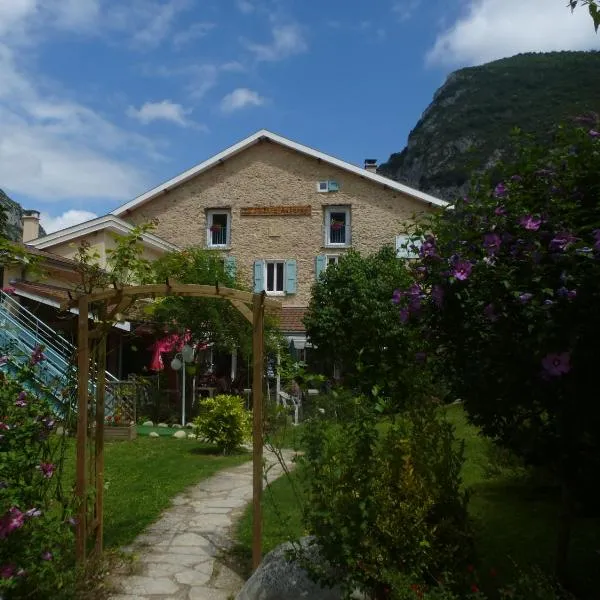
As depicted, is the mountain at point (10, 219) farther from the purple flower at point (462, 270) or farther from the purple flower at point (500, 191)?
the purple flower at point (500, 191)

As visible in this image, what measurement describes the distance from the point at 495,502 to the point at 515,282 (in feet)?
14.4

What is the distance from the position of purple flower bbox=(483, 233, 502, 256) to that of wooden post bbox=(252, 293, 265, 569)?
7.04ft

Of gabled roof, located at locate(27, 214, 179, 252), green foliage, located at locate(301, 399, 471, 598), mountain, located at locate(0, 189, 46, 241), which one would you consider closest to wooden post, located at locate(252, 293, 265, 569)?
green foliage, located at locate(301, 399, 471, 598)

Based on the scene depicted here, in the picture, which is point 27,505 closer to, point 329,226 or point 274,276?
point 274,276

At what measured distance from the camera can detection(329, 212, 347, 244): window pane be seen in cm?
2622

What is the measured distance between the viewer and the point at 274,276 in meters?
26.6

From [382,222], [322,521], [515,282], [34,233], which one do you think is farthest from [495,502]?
[34,233]

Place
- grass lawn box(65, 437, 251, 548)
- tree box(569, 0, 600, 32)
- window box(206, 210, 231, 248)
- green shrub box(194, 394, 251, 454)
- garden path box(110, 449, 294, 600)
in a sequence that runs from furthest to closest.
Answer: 1. window box(206, 210, 231, 248)
2. green shrub box(194, 394, 251, 454)
3. grass lawn box(65, 437, 251, 548)
4. garden path box(110, 449, 294, 600)
5. tree box(569, 0, 600, 32)

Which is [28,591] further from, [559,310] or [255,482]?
[559,310]

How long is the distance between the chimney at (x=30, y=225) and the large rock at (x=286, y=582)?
22.3 metres

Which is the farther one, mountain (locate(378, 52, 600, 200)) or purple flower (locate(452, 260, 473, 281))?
mountain (locate(378, 52, 600, 200))

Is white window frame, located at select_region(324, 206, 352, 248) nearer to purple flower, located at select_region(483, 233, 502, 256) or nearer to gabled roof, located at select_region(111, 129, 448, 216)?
gabled roof, located at select_region(111, 129, 448, 216)

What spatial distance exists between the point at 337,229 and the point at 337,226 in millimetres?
173

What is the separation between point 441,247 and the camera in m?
4.50
